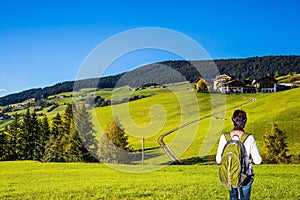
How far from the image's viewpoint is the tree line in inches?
2264

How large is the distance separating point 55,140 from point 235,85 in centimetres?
10424

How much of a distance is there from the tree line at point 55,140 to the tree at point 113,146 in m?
3.04

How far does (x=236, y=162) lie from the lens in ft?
26.3

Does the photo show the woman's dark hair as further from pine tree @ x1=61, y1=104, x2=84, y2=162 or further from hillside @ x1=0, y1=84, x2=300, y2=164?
pine tree @ x1=61, y1=104, x2=84, y2=162

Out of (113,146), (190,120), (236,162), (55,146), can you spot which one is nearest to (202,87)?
(190,120)

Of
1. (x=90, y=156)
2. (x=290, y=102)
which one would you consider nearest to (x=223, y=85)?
(x=290, y=102)

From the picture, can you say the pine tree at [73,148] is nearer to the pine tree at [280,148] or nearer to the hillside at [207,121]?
the hillside at [207,121]

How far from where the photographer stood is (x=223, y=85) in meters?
155

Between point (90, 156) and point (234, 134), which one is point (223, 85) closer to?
point (90, 156)

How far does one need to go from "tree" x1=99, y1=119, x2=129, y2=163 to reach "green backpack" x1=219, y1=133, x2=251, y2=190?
137 feet

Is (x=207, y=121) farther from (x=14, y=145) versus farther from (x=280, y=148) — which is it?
(x=280, y=148)

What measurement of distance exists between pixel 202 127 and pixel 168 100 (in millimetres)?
39020

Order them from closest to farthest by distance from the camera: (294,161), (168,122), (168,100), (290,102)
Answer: (294,161) → (168,122) → (290,102) → (168,100)

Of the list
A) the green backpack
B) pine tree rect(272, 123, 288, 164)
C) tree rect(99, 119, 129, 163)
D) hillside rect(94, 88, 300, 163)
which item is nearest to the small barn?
hillside rect(94, 88, 300, 163)
